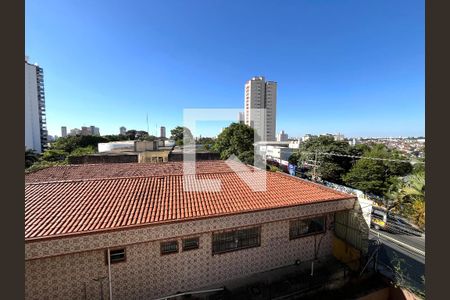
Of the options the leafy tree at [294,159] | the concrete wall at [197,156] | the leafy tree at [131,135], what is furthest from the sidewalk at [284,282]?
the leafy tree at [131,135]

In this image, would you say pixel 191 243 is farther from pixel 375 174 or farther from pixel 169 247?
pixel 375 174

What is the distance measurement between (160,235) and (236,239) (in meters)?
2.93

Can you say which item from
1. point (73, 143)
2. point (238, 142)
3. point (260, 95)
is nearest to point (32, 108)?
point (73, 143)

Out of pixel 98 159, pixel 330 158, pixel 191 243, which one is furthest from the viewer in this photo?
pixel 330 158

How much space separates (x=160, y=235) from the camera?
270 inches

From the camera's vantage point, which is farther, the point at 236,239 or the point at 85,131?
the point at 85,131

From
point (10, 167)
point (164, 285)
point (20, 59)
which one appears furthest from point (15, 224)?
point (164, 285)

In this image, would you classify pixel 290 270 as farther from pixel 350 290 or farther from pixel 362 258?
pixel 362 258

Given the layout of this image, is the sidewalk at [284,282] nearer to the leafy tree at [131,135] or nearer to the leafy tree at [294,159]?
the leafy tree at [294,159]

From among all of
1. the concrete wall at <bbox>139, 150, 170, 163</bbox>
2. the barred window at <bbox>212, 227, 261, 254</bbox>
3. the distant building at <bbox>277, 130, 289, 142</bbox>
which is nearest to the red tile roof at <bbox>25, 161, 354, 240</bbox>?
the barred window at <bbox>212, 227, 261, 254</bbox>

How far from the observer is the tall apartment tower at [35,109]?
6709 cm

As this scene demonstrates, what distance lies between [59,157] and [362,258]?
2107 inches

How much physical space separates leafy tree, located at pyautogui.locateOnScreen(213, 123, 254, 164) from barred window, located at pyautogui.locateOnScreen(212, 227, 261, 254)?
27.0m

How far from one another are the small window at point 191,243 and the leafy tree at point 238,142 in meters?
27.9
